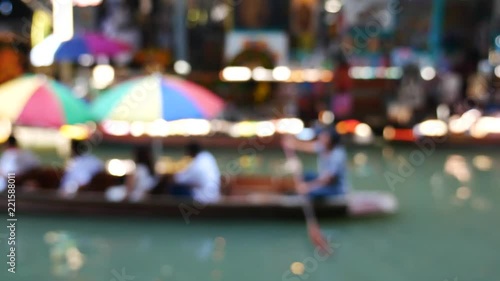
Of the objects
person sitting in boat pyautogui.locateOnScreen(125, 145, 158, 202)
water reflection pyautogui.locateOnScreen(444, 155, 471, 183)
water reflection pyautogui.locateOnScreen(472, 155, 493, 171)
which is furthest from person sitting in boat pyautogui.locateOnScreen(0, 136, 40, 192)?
water reflection pyautogui.locateOnScreen(472, 155, 493, 171)

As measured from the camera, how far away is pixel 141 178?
5.41 metres

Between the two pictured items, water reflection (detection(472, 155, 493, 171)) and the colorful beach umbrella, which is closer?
the colorful beach umbrella

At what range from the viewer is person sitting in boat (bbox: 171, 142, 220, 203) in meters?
5.26

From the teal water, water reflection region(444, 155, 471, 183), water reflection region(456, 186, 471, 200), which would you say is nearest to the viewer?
the teal water

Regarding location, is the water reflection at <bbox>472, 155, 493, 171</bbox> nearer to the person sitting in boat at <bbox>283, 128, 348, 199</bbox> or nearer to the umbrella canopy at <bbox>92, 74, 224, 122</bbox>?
the person sitting in boat at <bbox>283, 128, 348, 199</bbox>

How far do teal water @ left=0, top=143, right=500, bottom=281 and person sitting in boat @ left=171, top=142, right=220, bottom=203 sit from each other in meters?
0.28

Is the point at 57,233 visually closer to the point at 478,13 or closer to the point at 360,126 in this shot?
the point at 360,126

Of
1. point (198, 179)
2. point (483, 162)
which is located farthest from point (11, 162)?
point (483, 162)

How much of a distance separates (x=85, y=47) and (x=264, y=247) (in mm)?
4921

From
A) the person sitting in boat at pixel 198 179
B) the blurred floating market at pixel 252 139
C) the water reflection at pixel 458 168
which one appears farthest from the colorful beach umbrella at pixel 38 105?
the water reflection at pixel 458 168

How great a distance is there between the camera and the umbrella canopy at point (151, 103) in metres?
5.16

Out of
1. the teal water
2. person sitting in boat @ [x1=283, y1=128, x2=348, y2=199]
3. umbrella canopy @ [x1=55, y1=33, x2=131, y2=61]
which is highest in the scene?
umbrella canopy @ [x1=55, y1=33, x2=131, y2=61]

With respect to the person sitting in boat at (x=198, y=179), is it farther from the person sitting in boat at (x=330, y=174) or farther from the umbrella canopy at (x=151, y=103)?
the person sitting in boat at (x=330, y=174)

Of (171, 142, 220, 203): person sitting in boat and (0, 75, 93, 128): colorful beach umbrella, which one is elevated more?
(0, 75, 93, 128): colorful beach umbrella
